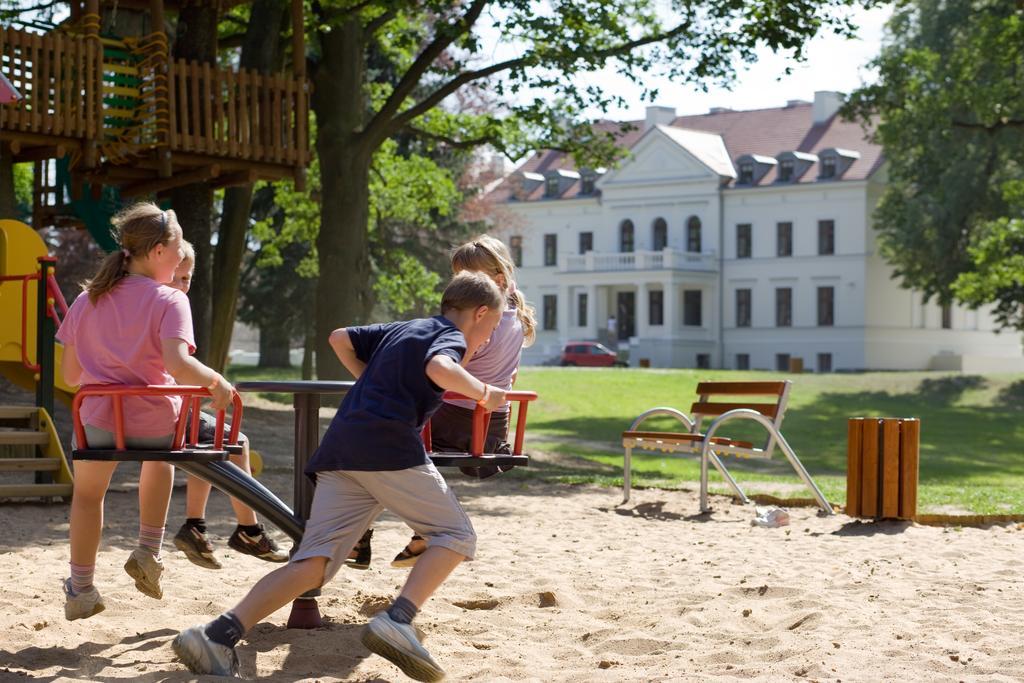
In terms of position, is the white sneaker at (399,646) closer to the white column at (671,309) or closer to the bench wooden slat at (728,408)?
the bench wooden slat at (728,408)

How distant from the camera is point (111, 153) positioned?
15531 millimetres

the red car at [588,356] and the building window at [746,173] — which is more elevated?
the building window at [746,173]

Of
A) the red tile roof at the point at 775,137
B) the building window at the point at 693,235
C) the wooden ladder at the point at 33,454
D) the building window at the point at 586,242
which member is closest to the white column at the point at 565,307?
the building window at the point at 586,242

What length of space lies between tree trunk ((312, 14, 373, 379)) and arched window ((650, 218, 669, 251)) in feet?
161

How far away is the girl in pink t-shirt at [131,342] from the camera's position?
5.50 m

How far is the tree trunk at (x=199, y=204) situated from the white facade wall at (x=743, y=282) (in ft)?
153

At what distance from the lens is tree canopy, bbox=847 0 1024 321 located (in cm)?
3391

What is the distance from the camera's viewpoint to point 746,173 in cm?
6775

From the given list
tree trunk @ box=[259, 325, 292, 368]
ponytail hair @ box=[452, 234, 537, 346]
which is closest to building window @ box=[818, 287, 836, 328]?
tree trunk @ box=[259, 325, 292, 368]

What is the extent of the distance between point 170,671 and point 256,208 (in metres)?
31.9

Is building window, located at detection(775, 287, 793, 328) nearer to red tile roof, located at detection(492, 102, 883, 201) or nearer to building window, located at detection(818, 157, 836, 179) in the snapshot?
red tile roof, located at detection(492, 102, 883, 201)

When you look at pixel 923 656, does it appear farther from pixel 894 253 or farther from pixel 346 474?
pixel 894 253

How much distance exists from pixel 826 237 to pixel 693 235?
6.55 m

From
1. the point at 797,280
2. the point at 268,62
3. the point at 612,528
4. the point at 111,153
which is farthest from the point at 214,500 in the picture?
the point at 797,280
